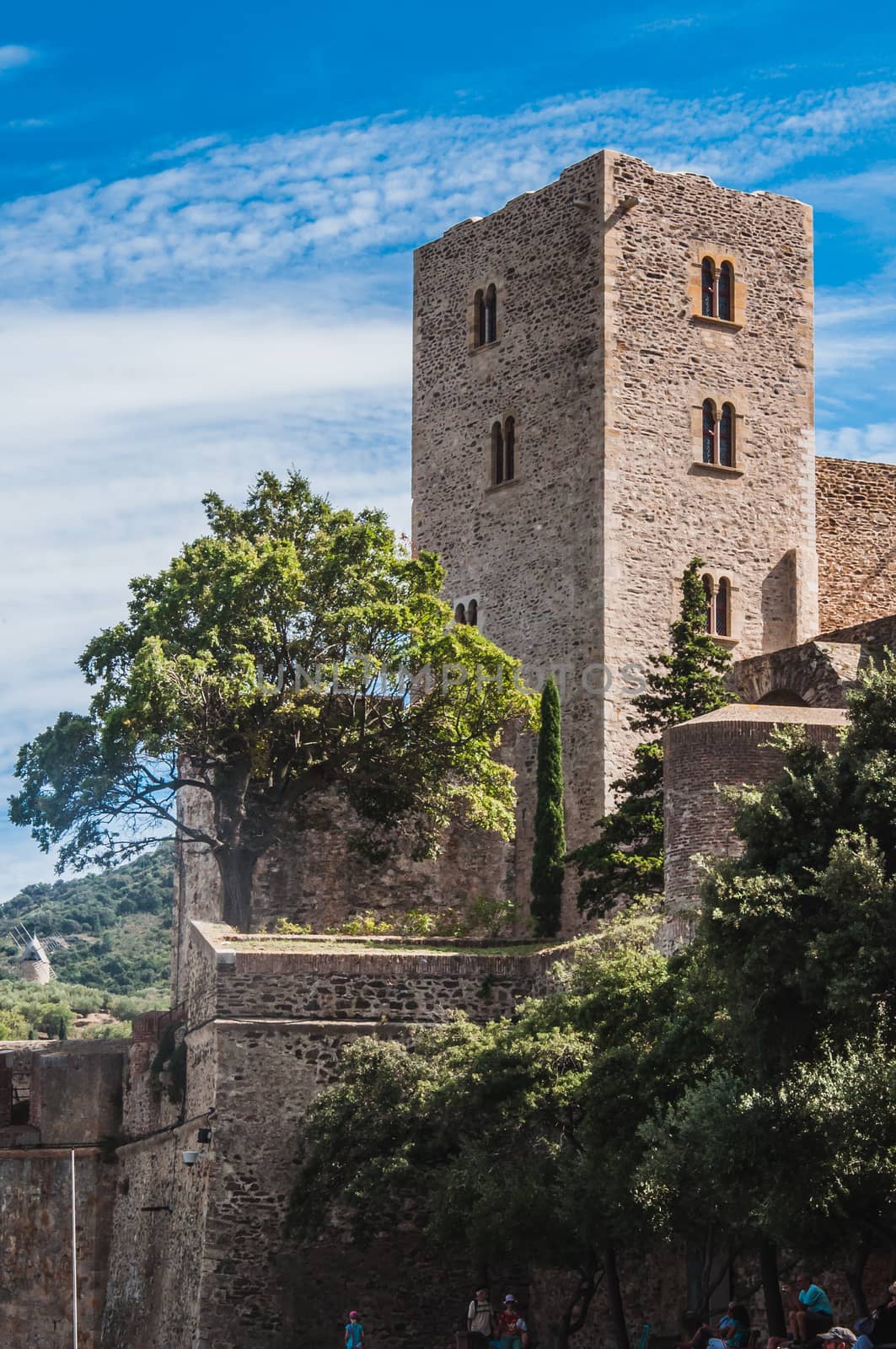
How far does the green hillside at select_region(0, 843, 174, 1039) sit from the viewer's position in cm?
6681

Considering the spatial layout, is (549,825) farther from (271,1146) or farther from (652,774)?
(271,1146)

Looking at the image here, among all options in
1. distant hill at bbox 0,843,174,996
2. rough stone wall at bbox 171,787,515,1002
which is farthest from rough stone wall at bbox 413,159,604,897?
distant hill at bbox 0,843,174,996

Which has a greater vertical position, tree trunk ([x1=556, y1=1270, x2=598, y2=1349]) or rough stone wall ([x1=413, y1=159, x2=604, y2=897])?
rough stone wall ([x1=413, y1=159, x2=604, y2=897])

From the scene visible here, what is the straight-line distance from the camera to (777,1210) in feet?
72.6

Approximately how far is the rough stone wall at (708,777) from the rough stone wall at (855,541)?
1530 centimetres

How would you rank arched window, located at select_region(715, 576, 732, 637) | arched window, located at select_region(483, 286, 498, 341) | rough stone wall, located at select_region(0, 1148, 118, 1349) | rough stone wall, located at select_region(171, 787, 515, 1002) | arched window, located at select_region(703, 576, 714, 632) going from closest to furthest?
rough stone wall, located at select_region(0, 1148, 118, 1349), rough stone wall, located at select_region(171, 787, 515, 1002), arched window, located at select_region(703, 576, 714, 632), arched window, located at select_region(715, 576, 732, 637), arched window, located at select_region(483, 286, 498, 341)

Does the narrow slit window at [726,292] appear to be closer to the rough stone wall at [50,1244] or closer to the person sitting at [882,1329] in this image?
the rough stone wall at [50,1244]

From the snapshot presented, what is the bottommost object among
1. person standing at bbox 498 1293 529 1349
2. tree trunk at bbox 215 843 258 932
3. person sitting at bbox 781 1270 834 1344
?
person standing at bbox 498 1293 529 1349

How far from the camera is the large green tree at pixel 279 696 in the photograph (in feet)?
129

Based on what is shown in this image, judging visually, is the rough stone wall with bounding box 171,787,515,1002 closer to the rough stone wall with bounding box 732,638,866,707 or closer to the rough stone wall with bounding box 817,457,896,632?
the rough stone wall with bounding box 732,638,866,707

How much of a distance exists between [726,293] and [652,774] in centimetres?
1226

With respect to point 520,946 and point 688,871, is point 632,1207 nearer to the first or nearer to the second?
point 688,871

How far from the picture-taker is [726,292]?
46.3 m

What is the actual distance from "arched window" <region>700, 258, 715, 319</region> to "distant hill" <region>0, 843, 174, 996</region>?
36602 millimetres
